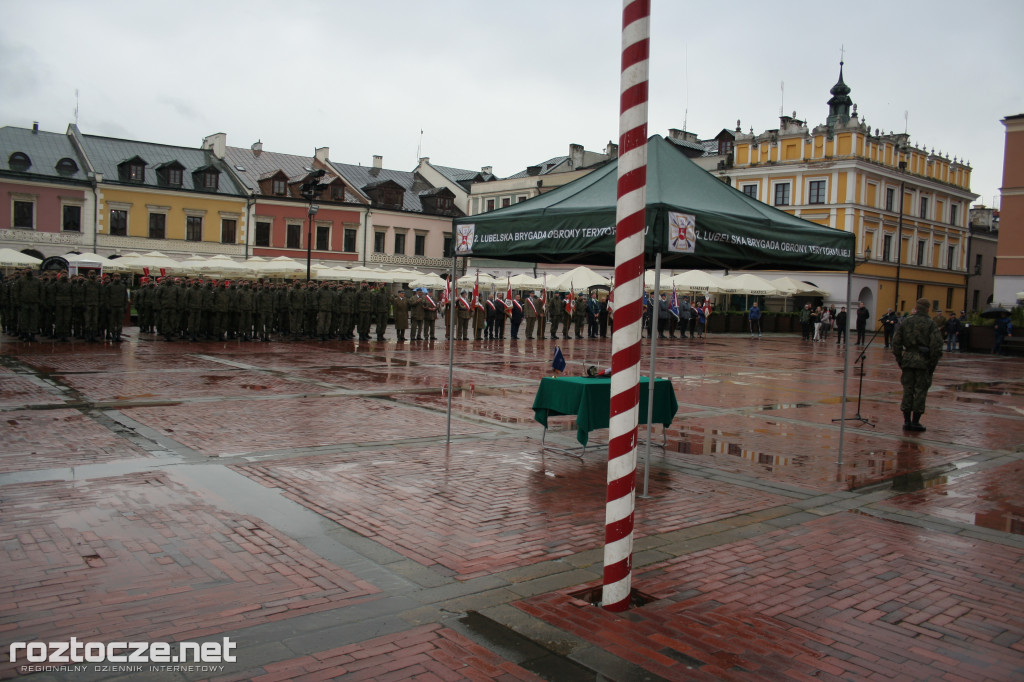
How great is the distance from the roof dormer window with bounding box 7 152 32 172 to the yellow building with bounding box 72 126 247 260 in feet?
11.4

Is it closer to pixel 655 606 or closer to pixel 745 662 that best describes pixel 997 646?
pixel 745 662

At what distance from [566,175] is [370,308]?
38353 mm

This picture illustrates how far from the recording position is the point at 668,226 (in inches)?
272

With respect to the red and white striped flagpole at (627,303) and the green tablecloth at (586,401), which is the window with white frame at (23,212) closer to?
the green tablecloth at (586,401)

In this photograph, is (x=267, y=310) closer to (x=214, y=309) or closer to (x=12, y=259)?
(x=214, y=309)

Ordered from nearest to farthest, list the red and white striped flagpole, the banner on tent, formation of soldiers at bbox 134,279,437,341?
the red and white striped flagpole
the banner on tent
formation of soldiers at bbox 134,279,437,341

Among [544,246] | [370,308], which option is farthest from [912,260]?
[544,246]

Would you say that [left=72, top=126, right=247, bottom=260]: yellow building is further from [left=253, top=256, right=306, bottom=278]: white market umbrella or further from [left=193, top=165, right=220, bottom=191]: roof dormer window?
[left=253, top=256, right=306, bottom=278]: white market umbrella

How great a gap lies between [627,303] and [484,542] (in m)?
2.16

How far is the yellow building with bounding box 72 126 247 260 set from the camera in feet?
158

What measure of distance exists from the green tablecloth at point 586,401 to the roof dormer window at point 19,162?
155 feet

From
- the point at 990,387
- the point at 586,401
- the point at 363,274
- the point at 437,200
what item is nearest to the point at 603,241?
the point at 586,401

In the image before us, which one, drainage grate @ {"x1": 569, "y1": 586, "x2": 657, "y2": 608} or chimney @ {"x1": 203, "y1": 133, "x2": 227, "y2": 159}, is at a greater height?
chimney @ {"x1": 203, "y1": 133, "x2": 227, "y2": 159}

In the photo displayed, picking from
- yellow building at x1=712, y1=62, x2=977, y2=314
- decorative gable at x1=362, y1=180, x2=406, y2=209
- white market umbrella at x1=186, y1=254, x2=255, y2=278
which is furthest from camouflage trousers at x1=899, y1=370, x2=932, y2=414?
decorative gable at x1=362, y1=180, x2=406, y2=209
